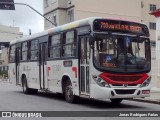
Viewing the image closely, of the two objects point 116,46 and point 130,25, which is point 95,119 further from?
point 130,25

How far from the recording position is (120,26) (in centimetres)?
1495

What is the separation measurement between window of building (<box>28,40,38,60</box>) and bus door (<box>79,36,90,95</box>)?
5.47 metres

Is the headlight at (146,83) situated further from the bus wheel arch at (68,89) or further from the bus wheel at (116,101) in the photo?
the bus wheel arch at (68,89)

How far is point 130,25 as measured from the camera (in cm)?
1518

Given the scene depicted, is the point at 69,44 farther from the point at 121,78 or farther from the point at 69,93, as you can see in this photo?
the point at 121,78

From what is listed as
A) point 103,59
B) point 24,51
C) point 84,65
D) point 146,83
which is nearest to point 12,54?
point 24,51

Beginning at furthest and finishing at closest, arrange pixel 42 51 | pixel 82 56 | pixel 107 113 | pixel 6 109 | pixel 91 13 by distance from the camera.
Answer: pixel 91 13 → pixel 42 51 → pixel 82 56 → pixel 6 109 → pixel 107 113

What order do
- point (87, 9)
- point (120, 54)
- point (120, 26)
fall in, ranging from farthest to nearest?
point (87, 9)
point (120, 26)
point (120, 54)

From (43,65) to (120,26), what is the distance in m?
5.60

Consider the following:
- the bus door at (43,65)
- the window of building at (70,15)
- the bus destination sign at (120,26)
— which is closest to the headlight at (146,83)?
the bus destination sign at (120,26)

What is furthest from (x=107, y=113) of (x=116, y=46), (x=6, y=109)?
(x=6, y=109)

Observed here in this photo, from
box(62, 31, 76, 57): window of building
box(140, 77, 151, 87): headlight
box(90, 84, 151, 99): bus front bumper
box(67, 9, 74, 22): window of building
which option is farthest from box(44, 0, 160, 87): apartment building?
box(90, 84, 151, 99): bus front bumper

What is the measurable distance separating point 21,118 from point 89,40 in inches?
159

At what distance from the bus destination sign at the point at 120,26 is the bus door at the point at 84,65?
2.32 feet
